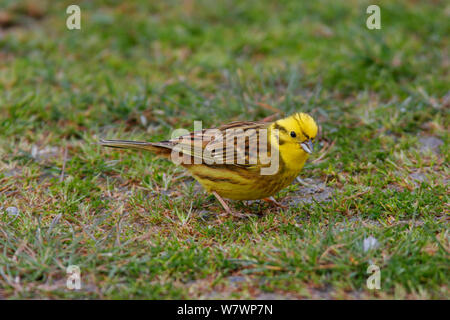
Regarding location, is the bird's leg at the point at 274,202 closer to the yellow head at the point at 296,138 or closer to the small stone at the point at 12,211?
the yellow head at the point at 296,138

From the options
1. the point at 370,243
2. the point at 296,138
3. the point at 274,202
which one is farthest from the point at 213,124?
the point at 370,243

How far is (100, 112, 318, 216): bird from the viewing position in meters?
4.63

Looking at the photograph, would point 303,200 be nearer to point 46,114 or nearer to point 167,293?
point 167,293

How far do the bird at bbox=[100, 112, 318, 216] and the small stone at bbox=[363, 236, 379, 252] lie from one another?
2.88 feet

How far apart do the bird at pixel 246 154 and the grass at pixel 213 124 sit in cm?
30

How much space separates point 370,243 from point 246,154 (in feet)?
4.28

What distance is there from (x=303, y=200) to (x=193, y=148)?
3.60ft

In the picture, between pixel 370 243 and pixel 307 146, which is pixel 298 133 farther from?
pixel 370 243

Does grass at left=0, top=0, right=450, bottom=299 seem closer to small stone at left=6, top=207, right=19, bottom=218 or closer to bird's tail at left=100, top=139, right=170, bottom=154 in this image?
small stone at left=6, top=207, right=19, bottom=218

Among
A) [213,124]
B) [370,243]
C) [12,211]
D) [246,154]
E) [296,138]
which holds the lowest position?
[370,243]

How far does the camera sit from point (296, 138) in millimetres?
4629

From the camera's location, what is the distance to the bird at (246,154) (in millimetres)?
4629

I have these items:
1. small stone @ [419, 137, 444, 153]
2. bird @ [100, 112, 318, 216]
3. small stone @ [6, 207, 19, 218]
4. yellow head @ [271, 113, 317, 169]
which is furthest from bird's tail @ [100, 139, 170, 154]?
small stone @ [419, 137, 444, 153]

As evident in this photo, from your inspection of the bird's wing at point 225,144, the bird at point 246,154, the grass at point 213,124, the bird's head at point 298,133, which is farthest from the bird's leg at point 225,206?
the bird's head at point 298,133
